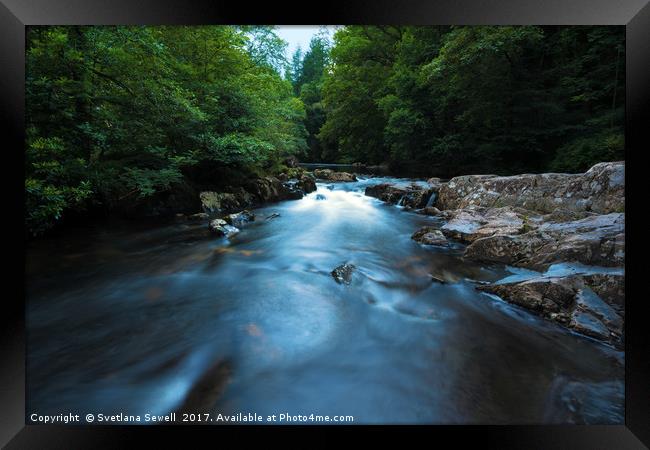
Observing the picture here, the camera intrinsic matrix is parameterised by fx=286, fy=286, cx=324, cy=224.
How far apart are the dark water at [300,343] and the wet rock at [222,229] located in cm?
135

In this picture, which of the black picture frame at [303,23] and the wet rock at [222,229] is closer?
the black picture frame at [303,23]

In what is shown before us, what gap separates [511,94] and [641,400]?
28.3 feet

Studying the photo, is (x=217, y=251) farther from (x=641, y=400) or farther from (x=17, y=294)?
(x=641, y=400)

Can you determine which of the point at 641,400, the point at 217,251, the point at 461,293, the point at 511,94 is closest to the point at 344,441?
the point at 641,400

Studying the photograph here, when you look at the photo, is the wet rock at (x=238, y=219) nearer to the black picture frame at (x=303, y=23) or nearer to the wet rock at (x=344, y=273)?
the wet rock at (x=344, y=273)

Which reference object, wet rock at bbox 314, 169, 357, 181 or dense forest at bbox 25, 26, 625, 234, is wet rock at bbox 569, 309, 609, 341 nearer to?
dense forest at bbox 25, 26, 625, 234

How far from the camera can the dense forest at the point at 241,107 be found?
2963 millimetres

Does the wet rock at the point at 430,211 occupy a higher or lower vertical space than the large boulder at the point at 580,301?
higher

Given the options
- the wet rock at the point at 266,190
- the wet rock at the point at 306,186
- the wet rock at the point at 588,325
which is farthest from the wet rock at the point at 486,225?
the wet rock at the point at 306,186

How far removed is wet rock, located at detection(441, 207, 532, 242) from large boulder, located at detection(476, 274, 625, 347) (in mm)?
1903

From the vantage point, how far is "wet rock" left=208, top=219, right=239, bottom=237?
5.85 metres

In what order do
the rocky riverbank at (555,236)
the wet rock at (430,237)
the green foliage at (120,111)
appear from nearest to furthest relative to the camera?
1. the rocky riverbank at (555,236)
2. the green foliage at (120,111)
3. the wet rock at (430,237)

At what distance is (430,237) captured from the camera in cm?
534

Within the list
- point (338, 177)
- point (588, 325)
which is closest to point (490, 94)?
point (338, 177)
